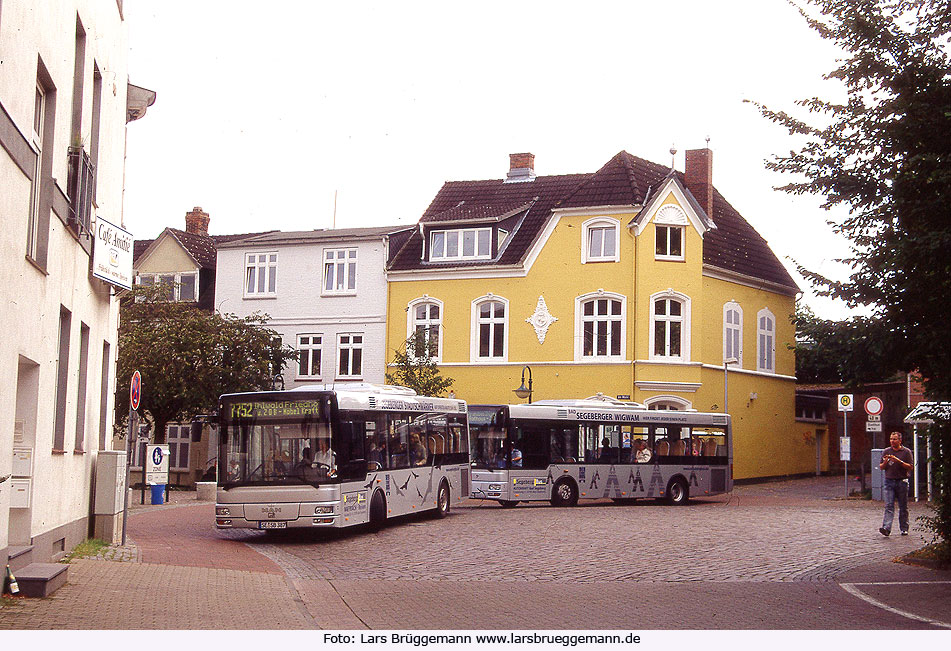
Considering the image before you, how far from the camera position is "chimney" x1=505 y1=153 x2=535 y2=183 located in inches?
2020

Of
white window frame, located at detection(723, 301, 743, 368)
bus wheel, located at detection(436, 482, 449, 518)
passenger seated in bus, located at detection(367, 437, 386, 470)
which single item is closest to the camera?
passenger seated in bus, located at detection(367, 437, 386, 470)

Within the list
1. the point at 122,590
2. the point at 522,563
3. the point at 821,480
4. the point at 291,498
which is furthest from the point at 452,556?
the point at 821,480

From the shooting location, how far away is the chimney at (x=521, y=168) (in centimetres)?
5131

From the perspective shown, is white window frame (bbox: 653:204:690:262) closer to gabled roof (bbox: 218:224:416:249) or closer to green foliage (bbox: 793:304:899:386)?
gabled roof (bbox: 218:224:416:249)

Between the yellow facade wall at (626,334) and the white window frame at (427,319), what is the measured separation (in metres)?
0.18

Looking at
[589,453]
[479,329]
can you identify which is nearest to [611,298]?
[479,329]

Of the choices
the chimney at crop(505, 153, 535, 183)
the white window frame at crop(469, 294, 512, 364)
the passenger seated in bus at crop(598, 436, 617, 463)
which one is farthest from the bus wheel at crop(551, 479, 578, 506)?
the chimney at crop(505, 153, 535, 183)

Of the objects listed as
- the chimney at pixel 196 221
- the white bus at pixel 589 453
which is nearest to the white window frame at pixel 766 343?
the white bus at pixel 589 453

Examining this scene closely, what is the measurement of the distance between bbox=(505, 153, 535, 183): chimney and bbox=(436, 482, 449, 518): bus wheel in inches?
985

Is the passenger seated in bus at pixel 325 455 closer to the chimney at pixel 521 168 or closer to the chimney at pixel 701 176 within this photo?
the chimney at pixel 701 176
